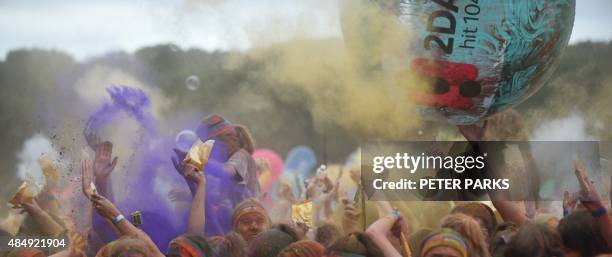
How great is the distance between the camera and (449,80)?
13.9 feet

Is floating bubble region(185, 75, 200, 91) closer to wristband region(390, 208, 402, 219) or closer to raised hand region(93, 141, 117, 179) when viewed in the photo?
raised hand region(93, 141, 117, 179)

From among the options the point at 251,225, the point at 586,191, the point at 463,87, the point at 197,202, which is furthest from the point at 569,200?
the point at 197,202

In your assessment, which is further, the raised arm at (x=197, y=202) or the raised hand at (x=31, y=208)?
the raised hand at (x=31, y=208)

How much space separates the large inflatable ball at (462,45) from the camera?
164 inches

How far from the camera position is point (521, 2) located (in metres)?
4.18

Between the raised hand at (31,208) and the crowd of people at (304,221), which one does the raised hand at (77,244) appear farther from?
the raised hand at (31,208)

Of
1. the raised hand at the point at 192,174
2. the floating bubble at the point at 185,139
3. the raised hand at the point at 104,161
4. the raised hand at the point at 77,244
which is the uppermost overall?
the floating bubble at the point at 185,139

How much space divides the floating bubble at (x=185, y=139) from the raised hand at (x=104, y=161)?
1.17 feet

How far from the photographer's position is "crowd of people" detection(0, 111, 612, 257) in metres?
4.35

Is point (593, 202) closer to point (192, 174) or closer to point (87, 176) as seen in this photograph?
point (192, 174)

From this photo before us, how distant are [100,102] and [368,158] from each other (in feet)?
4.74

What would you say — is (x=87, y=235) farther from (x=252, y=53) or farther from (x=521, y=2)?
(x=521, y=2)

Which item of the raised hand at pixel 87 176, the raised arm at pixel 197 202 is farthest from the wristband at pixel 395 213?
the raised hand at pixel 87 176

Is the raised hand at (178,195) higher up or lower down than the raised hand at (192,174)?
lower down
